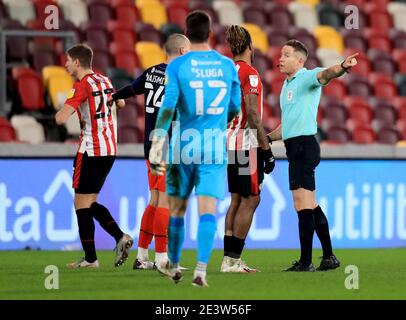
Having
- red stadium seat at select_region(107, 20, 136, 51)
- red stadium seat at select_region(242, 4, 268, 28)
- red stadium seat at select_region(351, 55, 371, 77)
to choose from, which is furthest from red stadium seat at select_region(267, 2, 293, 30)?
red stadium seat at select_region(107, 20, 136, 51)

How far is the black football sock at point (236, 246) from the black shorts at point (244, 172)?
0.36 meters

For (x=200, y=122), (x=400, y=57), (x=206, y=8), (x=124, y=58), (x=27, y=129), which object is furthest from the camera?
(x=400, y=57)

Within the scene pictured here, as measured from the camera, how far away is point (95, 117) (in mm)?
10281

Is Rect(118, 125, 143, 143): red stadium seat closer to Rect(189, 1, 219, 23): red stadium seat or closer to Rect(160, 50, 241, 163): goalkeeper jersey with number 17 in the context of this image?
Rect(189, 1, 219, 23): red stadium seat

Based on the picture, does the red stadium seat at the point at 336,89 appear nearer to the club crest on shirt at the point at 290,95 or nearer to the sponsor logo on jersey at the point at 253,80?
the club crest on shirt at the point at 290,95

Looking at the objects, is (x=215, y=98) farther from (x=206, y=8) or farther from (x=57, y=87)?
(x=206, y=8)

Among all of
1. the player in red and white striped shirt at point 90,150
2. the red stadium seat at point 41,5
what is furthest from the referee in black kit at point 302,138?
the red stadium seat at point 41,5

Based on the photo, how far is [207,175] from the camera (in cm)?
823

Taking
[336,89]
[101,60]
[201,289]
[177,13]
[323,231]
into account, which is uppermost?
[177,13]

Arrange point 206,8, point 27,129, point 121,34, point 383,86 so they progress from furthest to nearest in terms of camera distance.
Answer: point 383,86 < point 206,8 < point 121,34 < point 27,129

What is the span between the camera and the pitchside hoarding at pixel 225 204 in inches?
494

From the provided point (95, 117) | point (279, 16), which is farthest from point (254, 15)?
point (95, 117)

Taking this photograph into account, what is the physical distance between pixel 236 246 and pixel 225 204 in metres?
3.51

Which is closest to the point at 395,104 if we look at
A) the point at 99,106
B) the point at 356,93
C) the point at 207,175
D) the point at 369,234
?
the point at 356,93
